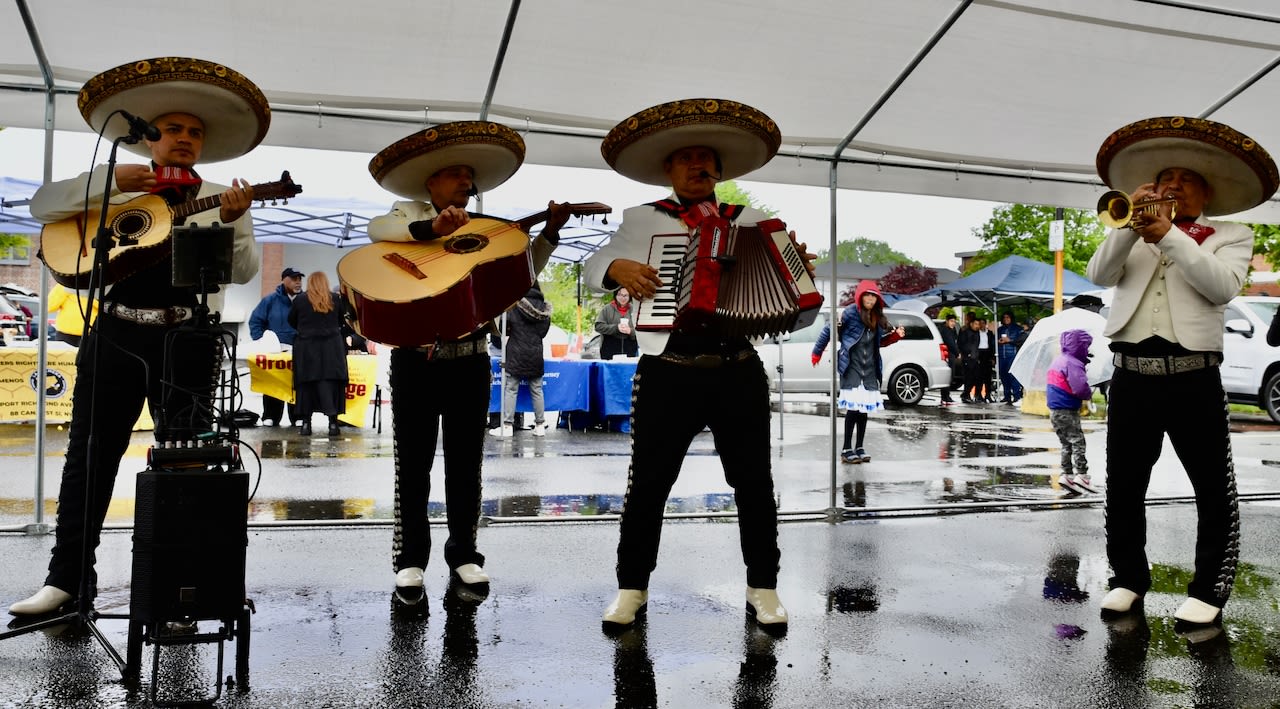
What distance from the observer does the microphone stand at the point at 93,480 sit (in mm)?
3600

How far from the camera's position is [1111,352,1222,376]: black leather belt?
174 inches

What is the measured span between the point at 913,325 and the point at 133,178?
17.6 metres

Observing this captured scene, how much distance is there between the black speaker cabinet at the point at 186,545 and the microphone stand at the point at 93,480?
372mm

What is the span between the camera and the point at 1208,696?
11.8ft

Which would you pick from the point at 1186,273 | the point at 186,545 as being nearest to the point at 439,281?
the point at 186,545

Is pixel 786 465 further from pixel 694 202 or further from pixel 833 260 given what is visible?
pixel 694 202

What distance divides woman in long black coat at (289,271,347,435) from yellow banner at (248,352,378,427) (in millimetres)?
384

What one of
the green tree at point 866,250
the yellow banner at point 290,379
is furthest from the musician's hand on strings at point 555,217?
the green tree at point 866,250

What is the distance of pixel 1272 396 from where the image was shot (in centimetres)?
1566

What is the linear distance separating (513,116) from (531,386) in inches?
274

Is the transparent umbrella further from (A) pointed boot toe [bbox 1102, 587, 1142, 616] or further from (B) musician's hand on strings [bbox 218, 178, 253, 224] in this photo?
(B) musician's hand on strings [bbox 218, 178, 253, 224]

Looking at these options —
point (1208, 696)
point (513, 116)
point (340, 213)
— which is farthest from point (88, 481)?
point (340, 213)

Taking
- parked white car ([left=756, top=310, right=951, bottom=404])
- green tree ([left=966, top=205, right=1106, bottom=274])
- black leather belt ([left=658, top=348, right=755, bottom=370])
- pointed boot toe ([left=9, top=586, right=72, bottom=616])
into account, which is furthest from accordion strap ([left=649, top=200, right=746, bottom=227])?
green tree ([left=966, top=205, right=1106, bottom=274])

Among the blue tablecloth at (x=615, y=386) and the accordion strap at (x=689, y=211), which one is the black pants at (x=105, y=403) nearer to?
the accordion strap at (x=689, y=211)
